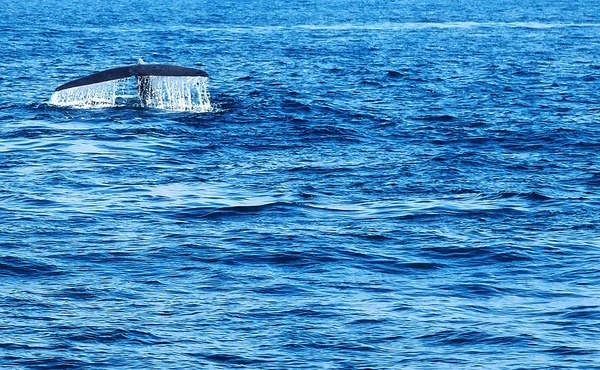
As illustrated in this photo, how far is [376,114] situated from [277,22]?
193ft

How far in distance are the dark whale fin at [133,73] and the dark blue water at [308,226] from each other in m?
1.26

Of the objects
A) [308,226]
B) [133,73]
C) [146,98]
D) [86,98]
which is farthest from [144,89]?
[308,226]

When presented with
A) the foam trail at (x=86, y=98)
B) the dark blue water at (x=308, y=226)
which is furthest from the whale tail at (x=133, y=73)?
the foam trail at (x=86, y=98)

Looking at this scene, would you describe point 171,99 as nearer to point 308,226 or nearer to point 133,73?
point 133,73

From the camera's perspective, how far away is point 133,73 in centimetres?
3628

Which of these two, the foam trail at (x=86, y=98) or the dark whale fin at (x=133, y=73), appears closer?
the dark whale fin at (x=133, y=73)

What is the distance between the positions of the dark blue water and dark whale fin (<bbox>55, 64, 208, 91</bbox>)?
1.26 meters

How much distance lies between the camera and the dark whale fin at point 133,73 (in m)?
36.0

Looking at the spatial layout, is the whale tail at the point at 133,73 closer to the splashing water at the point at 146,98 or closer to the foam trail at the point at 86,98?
the splashing water at the point at 146,98

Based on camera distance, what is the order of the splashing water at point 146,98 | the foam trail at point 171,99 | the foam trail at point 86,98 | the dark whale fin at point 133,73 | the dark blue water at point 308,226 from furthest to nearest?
1. the foam trail at point 86,98
2. the splashing water at point 146,98
3. the foam trail at point 171,99
4. the dark whale fin at point 133,73
5. the dark blue water at point 308,226

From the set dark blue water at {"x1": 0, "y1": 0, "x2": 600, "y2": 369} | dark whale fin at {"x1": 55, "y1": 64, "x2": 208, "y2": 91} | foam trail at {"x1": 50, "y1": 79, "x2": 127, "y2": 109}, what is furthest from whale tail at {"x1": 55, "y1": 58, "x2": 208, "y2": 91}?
foam trail at {"x1": 50, "y1": 79, "x2": 127, "y2": 109}

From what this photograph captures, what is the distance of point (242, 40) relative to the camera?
245ft

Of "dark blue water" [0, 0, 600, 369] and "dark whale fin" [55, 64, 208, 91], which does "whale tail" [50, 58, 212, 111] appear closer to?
"dark whale fin" [55, 64, 208, 91]

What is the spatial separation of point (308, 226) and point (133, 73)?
14250 millimetres
